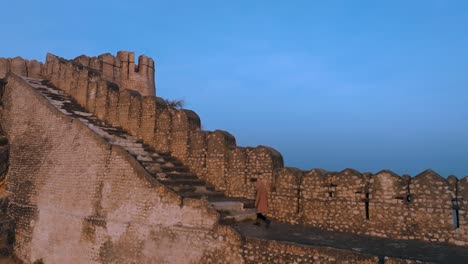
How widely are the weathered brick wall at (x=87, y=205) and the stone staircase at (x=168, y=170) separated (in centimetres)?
49

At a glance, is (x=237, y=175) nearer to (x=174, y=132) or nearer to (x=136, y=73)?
(x=174, y=132)

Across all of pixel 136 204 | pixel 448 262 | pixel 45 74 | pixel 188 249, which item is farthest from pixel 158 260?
pixel 45 74

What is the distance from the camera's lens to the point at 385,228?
716cm

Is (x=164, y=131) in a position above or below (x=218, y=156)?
above

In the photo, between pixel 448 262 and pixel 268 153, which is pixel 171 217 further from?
pixel 448 262

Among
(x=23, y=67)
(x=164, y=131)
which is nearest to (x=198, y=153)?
(x=164, y=131)

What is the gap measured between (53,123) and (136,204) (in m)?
4.85

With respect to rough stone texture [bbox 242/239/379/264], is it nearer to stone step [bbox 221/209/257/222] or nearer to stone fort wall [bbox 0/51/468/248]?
stone step [bbox 221/209/257/222]

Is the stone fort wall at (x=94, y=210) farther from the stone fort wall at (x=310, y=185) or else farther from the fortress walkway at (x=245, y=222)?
the stone fort wall at (x=310, y=185)

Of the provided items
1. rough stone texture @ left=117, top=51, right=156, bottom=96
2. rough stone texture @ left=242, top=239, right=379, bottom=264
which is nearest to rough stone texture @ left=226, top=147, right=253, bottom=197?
rough stone texture @ left=242, top=239, right=379, bottom=264

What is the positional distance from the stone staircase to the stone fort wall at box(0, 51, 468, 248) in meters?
0.28

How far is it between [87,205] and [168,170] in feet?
7.39

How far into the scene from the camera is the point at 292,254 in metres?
6.21

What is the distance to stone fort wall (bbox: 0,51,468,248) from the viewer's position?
669 centimetres
